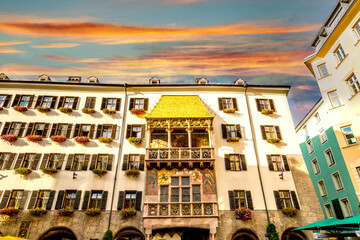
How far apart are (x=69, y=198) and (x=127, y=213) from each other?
602 centimetres

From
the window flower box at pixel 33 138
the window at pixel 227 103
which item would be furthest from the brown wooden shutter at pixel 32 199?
the window at pixel 227 103

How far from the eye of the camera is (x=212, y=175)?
2170cm

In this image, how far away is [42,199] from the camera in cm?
2117

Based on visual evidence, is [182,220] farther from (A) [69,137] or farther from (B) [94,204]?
(A) [69,137]

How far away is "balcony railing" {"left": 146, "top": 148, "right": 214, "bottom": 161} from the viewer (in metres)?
21.5

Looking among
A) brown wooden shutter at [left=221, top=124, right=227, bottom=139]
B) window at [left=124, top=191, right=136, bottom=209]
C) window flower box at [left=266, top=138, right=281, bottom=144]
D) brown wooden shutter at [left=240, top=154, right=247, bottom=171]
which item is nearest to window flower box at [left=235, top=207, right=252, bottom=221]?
brown wooden shutter at [left=240, top=154, right=247, bottom=171]

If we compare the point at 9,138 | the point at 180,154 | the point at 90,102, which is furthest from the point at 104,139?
the point at 9,138

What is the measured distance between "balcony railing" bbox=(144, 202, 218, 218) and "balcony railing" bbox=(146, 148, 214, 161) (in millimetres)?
4167

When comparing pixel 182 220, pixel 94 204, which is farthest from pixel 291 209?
pixel 94 204

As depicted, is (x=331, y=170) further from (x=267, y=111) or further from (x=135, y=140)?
(x=135, y=140)

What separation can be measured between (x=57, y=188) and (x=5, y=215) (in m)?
4.65

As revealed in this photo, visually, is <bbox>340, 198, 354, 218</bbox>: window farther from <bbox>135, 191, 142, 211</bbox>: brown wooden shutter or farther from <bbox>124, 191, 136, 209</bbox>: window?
<bbox>124, 191, 136, 209</bbox>: window

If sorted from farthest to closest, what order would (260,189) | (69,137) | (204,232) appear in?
(69,137)
(260,189)
(204,232)

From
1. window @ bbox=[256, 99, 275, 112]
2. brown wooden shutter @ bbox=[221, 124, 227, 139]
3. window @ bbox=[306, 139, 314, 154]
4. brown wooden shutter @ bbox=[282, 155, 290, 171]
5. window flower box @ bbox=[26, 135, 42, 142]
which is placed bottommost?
brown wooden shutter @ bbox=[282, 155, 290, 171]
